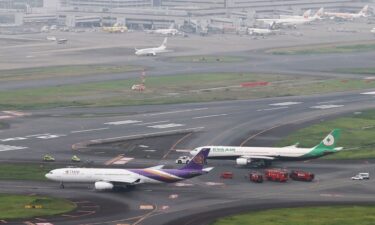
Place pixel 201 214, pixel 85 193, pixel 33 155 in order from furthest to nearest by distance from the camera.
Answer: pixel 33 155 → pixel 85 193 → pixel 201 214

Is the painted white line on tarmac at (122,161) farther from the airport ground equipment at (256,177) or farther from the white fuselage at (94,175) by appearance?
the airport ground equipment at (256,177)

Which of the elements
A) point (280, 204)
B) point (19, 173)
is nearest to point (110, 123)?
point (19, 173)

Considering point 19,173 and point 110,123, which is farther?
point 110,123

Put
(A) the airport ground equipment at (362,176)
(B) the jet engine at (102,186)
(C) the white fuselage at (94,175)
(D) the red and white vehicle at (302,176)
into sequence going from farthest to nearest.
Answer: (A) the airport ground equipment at (362,176), (D) the red and white vehicle at (302,176), (C) the white fuselage at (94,175), (B) the jet engine at (102,186)

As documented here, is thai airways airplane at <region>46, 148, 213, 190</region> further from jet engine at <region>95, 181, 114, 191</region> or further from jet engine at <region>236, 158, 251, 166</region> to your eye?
jet engine at <region>236, 158, 251, 166</region>

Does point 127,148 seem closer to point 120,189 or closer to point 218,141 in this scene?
point 218,141

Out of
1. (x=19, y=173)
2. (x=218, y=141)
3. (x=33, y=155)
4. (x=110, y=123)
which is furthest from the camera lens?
(x=110, y=123)

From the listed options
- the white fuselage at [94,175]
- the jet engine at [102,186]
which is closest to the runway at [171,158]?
the jet engine at [102,186]

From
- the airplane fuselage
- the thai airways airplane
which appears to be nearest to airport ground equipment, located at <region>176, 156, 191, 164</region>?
the thai airways airplane
